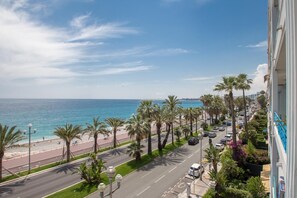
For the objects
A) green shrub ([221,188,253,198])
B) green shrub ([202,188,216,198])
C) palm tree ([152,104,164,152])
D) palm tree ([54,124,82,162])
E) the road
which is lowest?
the road

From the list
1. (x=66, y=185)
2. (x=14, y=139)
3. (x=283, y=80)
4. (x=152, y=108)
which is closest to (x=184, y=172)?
(x=152, y=108)

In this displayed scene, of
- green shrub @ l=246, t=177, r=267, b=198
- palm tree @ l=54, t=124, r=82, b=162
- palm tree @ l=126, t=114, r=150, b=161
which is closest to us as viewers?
green shrub @ l=246, t=177, r=267, b=198

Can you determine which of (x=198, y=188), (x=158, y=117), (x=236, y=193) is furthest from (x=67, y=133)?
(x=236, y=193)

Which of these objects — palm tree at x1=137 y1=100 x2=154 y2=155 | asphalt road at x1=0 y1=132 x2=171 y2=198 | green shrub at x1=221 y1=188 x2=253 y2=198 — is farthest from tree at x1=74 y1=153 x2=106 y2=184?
green shrub at x1=221 y1=188 x2=253 y2=198

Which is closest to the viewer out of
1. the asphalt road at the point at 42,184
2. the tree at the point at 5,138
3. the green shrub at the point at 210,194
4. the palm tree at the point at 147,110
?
the green shrub at the point at 210,194

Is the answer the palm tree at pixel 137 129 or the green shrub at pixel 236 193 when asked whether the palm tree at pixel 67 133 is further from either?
the green shrub at pixel 236 193

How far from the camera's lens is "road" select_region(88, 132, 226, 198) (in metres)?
20.8

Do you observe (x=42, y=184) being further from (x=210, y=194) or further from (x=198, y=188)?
(x=210, y=194)

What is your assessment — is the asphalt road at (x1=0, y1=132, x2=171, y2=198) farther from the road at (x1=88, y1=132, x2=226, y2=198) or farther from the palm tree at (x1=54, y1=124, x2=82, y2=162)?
the road at (x1=88, y1=132, x2=226, y2=198)

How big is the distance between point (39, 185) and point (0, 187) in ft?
13.8

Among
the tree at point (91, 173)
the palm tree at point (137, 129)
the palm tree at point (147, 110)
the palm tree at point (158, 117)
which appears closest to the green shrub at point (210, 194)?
the tree at point (91, 173)

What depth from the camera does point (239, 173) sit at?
23.7 m

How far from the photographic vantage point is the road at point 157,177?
68.2ft

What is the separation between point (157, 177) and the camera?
24.6 metres
